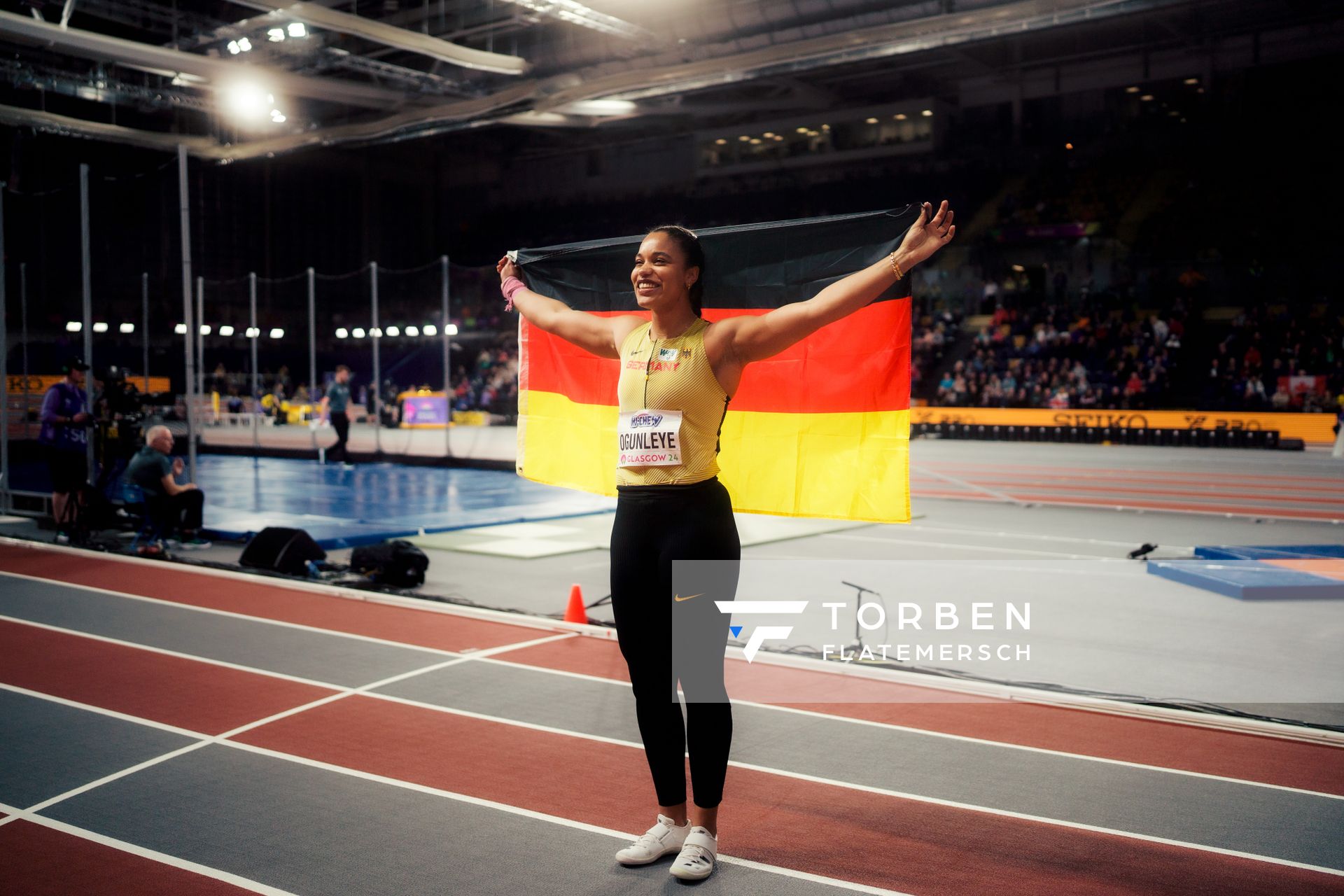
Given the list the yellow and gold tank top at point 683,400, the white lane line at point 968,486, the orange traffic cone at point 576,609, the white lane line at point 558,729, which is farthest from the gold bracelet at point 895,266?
the white lane line at point 968,486

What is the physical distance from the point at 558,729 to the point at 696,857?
158cm

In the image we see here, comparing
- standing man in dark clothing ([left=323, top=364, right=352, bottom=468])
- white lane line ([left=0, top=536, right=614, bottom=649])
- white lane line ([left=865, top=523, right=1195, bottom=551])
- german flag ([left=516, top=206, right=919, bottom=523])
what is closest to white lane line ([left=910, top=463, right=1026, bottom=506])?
white lane line ([left=865, top=523, right=1195, bottom=551])

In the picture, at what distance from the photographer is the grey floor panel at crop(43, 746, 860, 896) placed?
Result: 317cm

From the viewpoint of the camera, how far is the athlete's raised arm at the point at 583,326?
11.8 feet

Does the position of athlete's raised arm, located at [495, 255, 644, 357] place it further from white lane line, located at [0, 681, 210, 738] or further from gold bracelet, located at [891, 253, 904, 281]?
white lane line, located at [0, 681, 210, 738]

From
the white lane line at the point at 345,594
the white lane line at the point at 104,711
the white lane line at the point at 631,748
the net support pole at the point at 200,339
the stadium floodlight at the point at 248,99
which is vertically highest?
the stadium floodlight at the point at 248,99

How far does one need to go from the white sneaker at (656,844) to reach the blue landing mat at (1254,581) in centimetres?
588

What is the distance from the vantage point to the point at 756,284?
4.45 metres

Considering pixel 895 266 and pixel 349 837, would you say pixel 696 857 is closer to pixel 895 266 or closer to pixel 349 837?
pixel 349 837

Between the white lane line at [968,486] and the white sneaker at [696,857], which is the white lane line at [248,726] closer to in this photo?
the white sneaker at [696,857]

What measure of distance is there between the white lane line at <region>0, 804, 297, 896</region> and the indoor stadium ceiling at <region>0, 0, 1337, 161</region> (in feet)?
52.9

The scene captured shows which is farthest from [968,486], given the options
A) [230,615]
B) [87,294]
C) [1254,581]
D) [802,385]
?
[87,294]

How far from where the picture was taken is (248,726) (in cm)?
470

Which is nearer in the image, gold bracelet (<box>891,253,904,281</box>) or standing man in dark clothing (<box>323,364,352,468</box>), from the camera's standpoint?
gold bracelet (<box>891,253,904,281</box>)
